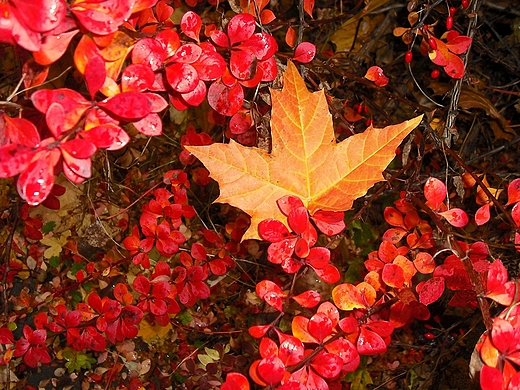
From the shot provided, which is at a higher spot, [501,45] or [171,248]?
[501,45]

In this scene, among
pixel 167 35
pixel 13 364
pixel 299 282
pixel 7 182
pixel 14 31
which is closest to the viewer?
pixel 14 31

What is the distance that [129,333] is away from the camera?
4.30 feet

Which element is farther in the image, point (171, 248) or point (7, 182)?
point (7, 182)

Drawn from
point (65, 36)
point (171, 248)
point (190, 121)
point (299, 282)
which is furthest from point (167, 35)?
point (190, 121)

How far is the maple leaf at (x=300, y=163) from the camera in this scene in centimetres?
89

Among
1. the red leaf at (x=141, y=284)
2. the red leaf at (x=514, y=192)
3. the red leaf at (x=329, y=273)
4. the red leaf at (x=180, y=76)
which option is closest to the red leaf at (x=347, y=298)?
the red leaf at (x=329, y=273)

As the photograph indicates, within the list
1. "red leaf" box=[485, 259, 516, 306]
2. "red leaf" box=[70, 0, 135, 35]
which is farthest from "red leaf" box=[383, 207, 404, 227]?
"red leaf" box=[70, 0, 135, 35]

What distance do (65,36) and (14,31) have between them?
62mm

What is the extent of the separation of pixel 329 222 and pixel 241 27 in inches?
14.2

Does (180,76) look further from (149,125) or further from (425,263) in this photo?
(425,263)

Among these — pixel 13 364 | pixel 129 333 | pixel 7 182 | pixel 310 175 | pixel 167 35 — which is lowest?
pixel 13 364

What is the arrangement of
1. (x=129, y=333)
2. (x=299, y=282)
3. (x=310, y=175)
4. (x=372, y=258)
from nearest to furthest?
(x=310, y=175), (x=372, y=258), (x=129, y=333), (x=299, y=282)

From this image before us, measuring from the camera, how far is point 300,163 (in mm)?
929

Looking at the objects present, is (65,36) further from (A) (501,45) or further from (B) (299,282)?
(A) (501,45)
